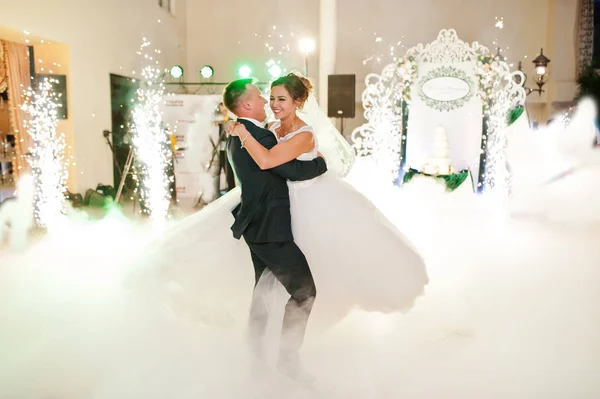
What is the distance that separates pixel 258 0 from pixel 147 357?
956 centimetres

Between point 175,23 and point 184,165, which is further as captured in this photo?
point 175,23

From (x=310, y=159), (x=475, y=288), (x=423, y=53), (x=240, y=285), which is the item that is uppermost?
(x=423, y=53)

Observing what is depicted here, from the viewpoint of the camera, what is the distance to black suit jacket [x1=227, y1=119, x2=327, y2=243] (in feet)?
7.21

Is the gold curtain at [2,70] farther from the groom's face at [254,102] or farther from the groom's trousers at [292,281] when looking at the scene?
the groom's trousers at [292,281]

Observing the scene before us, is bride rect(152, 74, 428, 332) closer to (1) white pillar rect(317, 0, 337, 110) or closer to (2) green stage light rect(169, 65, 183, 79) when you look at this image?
(1) white pillar rect(317, 0, 337, 110)

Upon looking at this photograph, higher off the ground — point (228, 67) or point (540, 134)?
point (228, 67)

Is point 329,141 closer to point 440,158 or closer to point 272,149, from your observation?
point 272,149

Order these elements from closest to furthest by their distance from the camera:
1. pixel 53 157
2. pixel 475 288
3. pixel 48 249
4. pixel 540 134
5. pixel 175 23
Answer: pixel 475 288 → pixel 48 249 → pixel 53 157 → pixel 540 134 → pixel 175 23

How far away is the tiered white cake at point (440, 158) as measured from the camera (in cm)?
780

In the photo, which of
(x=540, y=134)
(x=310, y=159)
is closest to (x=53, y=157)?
(x=310, y=159)

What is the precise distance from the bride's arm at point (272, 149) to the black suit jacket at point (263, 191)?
3 centimetres

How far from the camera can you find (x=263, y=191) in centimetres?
221

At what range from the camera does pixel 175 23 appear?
10539 millimetres

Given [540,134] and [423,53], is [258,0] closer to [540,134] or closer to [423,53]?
[423,53]
